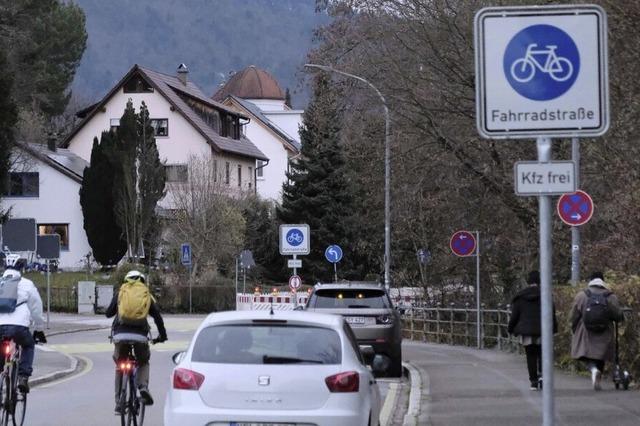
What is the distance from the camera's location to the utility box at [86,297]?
180 ft

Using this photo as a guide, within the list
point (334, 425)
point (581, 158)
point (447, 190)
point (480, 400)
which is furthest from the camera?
point (447, 190)

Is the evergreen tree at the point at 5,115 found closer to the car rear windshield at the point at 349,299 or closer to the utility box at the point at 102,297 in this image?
the car rear windshield at the point at 349,299

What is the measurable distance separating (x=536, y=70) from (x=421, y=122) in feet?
59.7

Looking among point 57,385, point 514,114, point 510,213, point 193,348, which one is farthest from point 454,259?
point 514,114

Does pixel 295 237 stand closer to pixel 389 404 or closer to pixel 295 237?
pixel 295 237

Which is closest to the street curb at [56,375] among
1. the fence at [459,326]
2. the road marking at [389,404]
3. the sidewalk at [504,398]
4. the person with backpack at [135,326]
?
the road marking at [389,404]

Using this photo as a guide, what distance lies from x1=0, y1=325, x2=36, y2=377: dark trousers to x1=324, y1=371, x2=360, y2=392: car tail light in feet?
15.3

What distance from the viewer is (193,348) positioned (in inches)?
418

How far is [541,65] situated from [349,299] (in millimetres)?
15587

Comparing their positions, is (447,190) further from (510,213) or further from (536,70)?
(536,70)

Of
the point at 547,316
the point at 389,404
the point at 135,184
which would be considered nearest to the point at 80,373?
the point at 389,404

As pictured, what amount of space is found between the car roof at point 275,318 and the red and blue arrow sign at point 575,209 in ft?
38.8

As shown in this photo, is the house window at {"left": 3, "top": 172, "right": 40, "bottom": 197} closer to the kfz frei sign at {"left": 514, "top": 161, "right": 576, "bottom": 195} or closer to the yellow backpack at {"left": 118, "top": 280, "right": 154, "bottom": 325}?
the yellow backpack at {"left": 118, "top": 280, "right": 154, "bottom": 325}

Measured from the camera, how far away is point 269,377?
10.2 metres
